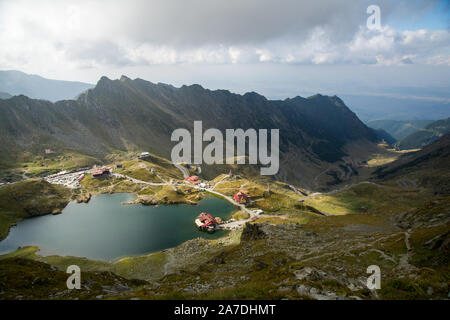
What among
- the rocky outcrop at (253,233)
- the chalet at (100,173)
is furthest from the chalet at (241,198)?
the chalet at (100,173)

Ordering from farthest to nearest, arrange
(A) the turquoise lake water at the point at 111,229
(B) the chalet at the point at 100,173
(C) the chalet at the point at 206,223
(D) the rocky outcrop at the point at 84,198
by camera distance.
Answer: (B) the chalet at the point at 100,173 < (D) the rocky outcrop at the point at 84,198 < (C) the chalet at the point at 206,223 < (A) the turquoise lake water at the point at 111,229

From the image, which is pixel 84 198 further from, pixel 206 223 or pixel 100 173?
pixel 206 223

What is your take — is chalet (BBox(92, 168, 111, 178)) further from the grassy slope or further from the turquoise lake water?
the grassy slope

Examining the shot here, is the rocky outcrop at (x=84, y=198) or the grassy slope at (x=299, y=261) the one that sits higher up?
the grassy slope at (x=299, y=261)

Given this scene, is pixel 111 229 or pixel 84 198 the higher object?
pixel 84 198

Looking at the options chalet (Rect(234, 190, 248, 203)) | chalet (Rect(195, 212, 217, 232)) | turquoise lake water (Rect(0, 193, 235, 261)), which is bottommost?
turquoise lake water (Rect(0, 193, 235, 261))

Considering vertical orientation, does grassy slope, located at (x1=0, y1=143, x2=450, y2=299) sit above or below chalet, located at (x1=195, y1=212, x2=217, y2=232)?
above

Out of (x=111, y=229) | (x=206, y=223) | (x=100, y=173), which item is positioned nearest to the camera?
(x=111, y=229)

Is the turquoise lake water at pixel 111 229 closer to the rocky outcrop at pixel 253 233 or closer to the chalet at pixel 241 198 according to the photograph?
the chalet at pixel 241 198

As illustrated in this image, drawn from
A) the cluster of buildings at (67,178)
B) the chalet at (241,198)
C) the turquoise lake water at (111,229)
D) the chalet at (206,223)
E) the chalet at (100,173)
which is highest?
the chalet at (100,173)

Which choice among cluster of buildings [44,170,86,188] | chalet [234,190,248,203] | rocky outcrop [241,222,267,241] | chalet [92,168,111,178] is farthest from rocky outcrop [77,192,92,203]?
rocky outcrop [241,222,267,241]

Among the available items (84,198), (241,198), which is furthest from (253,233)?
(84,198)

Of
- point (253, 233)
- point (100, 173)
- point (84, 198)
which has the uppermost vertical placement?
point (100, 173)
